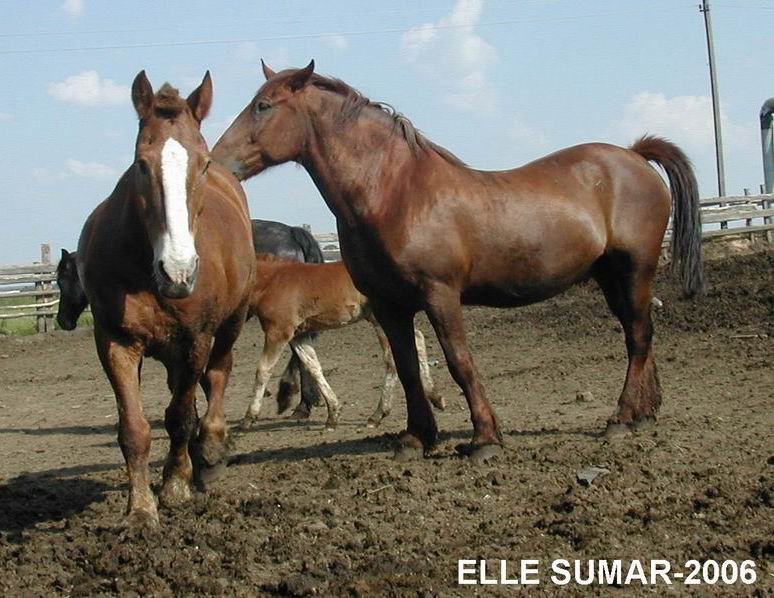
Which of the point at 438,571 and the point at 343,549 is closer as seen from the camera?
the point at 438,571

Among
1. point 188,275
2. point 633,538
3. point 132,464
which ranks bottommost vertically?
point 633,538

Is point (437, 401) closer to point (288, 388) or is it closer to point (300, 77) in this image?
point (288, 388)

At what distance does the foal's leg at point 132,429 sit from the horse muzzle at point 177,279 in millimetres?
748

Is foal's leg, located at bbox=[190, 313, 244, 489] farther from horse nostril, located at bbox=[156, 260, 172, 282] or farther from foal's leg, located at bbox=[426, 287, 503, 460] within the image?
horse nostril, located at bbox=[156, 260, 172, 282]

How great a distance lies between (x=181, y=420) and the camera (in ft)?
20.1

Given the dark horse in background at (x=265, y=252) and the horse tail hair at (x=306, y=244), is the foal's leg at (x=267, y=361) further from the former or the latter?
the horse tail hair at (x=306, y=244)

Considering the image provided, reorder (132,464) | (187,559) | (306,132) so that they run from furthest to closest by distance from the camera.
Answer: (306,132) < (132,464) < (187,559)

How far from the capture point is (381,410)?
31.2 ft

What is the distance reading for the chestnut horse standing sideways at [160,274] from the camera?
5027 millimetres

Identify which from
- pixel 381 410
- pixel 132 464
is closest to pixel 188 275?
pixel 132 464

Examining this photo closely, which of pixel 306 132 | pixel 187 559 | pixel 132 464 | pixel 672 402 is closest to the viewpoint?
pixel 187 559

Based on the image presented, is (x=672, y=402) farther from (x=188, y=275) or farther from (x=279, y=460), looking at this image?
(x=188, y=275)

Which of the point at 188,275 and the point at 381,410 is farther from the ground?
the point at 188,275

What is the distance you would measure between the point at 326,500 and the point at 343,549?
1.07 m
